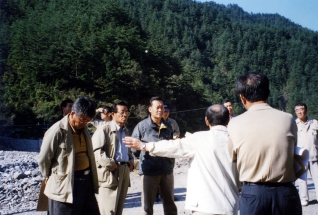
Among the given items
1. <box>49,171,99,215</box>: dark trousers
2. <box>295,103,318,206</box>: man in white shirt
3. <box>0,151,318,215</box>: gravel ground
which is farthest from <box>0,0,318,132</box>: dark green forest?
<box>49,171,99,215</box>: dark trousers

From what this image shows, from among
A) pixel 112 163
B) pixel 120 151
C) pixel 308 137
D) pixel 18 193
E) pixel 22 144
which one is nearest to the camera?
pixel 112 163

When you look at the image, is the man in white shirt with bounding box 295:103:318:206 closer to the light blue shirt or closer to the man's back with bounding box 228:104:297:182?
the light blue shirt

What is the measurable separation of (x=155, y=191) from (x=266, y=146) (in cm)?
265

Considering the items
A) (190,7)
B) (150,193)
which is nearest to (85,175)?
(150,193)

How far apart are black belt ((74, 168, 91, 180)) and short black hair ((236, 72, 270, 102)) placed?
1.97 m

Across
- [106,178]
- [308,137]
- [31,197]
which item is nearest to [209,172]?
[106,178]

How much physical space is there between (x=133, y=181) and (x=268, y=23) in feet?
512

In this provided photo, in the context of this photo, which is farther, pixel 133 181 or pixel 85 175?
pixel 133 181

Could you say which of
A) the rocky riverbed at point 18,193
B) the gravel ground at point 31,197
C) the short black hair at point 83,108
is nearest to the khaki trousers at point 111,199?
the short black hair at point 83,108

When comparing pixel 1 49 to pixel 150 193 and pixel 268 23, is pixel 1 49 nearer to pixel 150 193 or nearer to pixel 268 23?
pixel 150 193

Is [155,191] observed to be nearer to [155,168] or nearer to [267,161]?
[155,168]

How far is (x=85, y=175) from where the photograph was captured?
12.6ft

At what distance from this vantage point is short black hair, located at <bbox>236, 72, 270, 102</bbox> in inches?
112

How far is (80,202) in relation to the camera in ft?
12.2
